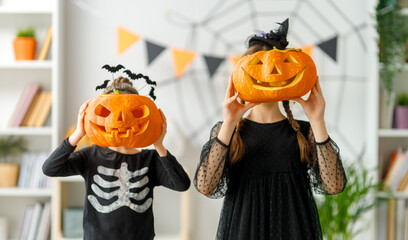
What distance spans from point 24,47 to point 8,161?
765mm

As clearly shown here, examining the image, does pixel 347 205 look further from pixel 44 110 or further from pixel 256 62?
pixel 44 110

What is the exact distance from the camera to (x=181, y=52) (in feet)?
10.3

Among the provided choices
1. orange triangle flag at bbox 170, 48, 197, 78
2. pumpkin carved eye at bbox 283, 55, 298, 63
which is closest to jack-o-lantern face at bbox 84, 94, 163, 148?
pumpkin carved eye at bbox 283, 55, 298, 63

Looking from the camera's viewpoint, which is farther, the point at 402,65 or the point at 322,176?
the point at 402,65

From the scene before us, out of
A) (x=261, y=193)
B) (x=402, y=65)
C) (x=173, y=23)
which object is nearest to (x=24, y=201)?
(x=173, y=23)

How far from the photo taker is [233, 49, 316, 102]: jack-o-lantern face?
1.48 metres

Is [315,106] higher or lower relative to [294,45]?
lower

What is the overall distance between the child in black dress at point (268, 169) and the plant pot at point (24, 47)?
190 cm

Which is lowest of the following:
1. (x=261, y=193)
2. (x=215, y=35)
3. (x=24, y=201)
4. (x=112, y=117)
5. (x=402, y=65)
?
(x=24, y=201)

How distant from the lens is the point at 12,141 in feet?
10.3

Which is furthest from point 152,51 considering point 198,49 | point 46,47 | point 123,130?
point 123,130

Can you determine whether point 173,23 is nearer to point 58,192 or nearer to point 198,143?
point 198,143

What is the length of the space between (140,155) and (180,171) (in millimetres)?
179

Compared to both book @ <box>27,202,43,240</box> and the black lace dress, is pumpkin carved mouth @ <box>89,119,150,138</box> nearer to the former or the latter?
the black lace dress
